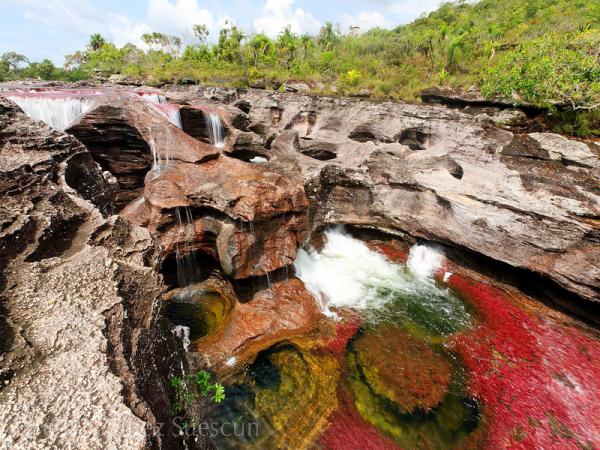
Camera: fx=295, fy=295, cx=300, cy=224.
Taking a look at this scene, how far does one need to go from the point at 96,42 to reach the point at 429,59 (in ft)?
224

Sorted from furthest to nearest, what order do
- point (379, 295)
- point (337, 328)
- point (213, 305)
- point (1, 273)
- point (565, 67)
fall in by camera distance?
point (565, 67) → point (379, 295) → point (213, 305) → point (337, 328) → point (1, 273)

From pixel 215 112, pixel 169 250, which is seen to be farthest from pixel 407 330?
pixel 215 112

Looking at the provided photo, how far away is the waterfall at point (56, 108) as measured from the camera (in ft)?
40.5

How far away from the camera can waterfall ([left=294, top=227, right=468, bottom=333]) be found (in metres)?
8.66

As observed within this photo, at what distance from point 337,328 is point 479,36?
41100 mm

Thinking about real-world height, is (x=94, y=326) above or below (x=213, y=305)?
above

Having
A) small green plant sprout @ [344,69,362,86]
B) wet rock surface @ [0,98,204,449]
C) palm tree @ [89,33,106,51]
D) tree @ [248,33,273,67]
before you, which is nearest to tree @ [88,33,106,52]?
palm tree @ [89,33,106,51]

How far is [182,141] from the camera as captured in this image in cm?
970

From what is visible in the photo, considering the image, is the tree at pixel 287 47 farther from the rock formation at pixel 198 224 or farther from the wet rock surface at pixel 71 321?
the wet rock surface at pixel 71 321

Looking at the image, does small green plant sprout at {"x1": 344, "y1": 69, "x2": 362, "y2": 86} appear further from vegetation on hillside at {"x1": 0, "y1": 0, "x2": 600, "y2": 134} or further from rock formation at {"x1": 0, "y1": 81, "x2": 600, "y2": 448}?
rock formation at {"x1": 0, "y1": 81, "x2": 600, "y2": 448}

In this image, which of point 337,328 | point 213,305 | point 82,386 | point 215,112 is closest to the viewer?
point 82,386

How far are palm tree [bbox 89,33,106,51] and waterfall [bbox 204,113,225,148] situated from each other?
6978cm

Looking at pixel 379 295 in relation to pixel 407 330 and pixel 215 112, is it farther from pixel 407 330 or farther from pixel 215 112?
pixel 215 112

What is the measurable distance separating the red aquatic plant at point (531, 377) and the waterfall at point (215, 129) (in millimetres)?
12492
